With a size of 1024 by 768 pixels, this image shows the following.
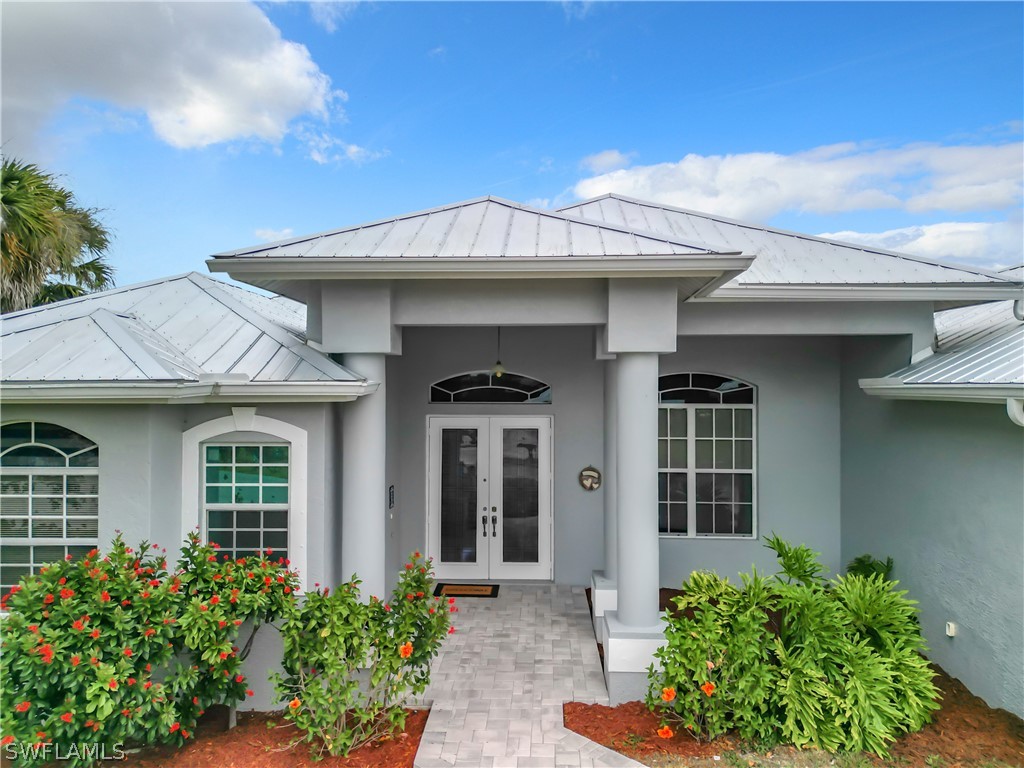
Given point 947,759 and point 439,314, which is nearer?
point 947,759

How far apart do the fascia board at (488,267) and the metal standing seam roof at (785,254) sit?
0.60 metres

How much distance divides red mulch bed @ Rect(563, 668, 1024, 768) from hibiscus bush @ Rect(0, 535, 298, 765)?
3.10 metres

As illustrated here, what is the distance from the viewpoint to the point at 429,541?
9641 millimetres

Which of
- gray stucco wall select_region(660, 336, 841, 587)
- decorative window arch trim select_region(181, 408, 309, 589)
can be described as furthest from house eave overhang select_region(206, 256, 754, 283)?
gray stucco wall select_region(660, 336, 841, 587)

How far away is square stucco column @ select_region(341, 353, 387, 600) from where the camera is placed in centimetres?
625

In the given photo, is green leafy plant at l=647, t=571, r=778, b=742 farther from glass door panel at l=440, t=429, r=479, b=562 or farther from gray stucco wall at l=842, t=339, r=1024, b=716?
glass door panel at l=440, t=429, r=479, b=562

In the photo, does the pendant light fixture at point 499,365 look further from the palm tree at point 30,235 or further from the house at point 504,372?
the palm tree at point 30,235

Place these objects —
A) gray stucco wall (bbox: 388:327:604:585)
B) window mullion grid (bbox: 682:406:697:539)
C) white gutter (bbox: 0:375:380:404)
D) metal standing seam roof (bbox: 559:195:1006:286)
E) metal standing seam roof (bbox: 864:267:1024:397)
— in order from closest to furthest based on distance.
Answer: white gutter (bbox: 0:375:380:404), metal standing seam roof (bbox: 864:267:1024:397), metal standing seam roof (bbox: 559:195:1006:286), window mullion grid (bbox: 682:406:697:539), gray stucco wall (bbox: 388:327:604:585)

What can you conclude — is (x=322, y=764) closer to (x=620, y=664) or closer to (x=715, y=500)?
(x=620, y=664)

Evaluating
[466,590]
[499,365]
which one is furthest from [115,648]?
[499,365]

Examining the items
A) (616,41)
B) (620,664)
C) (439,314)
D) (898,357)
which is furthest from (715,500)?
(616,41)

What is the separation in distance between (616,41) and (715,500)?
9.14m

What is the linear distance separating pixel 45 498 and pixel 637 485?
19.0ft

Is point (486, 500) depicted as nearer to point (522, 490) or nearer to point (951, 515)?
point (522, 490)
